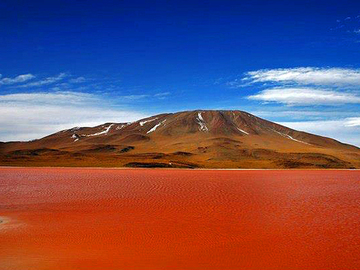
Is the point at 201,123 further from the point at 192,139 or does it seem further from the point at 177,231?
the point at 177,231

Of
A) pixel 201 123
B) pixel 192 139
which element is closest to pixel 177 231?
pixel 192 139

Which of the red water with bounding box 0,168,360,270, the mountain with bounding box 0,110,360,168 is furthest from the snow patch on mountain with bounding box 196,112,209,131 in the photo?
the red water with bounding box 0,168,360,270

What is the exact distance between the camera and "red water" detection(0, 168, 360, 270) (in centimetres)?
1048

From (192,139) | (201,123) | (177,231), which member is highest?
(201,123)

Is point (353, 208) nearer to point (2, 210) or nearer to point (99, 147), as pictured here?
point (2, 210)

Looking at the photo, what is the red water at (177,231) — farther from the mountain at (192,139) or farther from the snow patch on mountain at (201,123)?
the snow patch on mountain at (201,123)

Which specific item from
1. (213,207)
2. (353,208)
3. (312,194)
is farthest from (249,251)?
(312,194)

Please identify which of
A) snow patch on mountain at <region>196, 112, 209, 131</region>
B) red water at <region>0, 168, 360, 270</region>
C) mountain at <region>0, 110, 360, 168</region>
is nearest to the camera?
red water at <region>0, 168, 360, 270</region>

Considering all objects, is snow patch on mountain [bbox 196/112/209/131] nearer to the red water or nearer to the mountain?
the mountain

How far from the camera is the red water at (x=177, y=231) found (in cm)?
1048

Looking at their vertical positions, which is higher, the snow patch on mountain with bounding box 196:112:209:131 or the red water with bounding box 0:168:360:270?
the snow patch on mountain with bounding box 196:112:209:131

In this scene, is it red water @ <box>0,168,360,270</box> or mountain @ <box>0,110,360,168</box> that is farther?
mountain @ <box>0,110,360,168</box>

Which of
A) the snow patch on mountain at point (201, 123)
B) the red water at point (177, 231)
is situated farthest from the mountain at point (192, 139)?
the red water at point (177, 231)

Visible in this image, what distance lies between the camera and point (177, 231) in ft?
45.9
